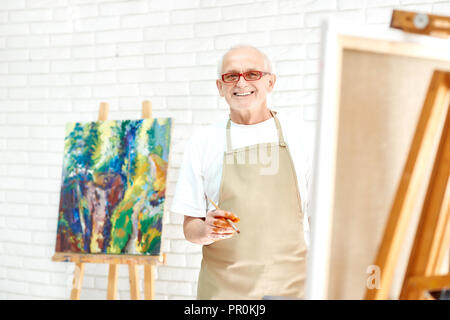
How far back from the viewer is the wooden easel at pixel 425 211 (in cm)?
71

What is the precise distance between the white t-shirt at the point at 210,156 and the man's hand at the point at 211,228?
0.05 meters

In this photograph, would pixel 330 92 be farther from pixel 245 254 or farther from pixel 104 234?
pixel 104 234

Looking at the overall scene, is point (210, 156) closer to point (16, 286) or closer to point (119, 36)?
point (119, 36)

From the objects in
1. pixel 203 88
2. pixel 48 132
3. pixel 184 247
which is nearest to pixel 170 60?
pixel 203 88

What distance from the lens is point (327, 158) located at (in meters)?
0.72

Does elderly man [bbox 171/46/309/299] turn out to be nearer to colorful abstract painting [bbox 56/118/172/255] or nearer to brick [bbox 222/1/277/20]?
colorful abstract painting [bbox 56/118/172/255]

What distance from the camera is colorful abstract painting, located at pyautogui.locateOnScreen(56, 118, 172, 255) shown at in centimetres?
180

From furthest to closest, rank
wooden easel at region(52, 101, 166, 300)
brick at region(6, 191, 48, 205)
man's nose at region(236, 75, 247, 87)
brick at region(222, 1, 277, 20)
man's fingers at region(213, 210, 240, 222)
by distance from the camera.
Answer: brick at region(6, 191, 48, 205) < brick at region(222, 1, 277, 20) < wooden easel at region(52, 101, 166, 300) < man's nose at region(236, 75, 247, 87) < man's fingers at region(213, 210, 240, 222)

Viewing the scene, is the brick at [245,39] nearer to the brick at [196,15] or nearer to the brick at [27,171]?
the brick at [196,15]

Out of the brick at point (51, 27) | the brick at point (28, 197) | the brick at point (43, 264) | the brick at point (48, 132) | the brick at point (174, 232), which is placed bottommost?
the brick at point (43, 264)

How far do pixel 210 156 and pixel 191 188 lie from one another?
135 mm

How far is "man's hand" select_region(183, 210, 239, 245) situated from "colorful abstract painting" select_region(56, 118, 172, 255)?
0.36 meters

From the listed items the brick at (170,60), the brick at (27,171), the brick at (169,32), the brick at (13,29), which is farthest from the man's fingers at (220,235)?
the brick at (13,29)

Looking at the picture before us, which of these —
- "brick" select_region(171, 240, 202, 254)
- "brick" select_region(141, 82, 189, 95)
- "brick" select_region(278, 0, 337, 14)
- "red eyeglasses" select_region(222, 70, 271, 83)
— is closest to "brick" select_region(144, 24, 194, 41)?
"brick" select_region(141, 82, 189, 95)
